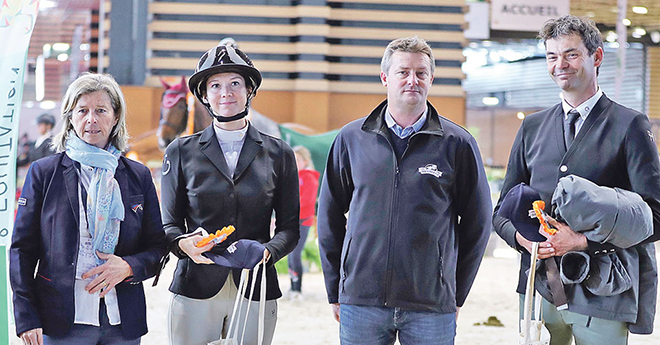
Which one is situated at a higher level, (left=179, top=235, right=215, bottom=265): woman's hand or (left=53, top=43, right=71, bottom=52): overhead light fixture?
(left=53, top=43, right=71, bottom=52): overhead light fixture

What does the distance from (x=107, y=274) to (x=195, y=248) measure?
0.29m

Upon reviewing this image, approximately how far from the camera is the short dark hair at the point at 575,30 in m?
2.53

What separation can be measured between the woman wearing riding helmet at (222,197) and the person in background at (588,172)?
831 mm

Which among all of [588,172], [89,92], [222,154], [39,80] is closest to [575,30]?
[588,172]

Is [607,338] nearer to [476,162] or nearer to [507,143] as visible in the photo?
[476,162]

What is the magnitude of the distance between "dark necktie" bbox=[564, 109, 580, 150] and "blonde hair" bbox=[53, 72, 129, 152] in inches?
60.3

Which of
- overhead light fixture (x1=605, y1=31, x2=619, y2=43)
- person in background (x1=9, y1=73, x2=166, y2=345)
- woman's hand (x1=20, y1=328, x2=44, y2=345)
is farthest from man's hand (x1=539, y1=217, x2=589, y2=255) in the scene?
overhead light fixture (x1=605, y1=31, x2=619, y2=43)

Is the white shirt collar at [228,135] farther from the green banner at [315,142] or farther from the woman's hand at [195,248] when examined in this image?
the green banner at [315,142]

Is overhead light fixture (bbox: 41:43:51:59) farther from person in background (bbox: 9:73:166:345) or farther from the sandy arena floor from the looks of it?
person in background (bbox: 9:73:166:345)

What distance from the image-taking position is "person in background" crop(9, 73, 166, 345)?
2352 mm

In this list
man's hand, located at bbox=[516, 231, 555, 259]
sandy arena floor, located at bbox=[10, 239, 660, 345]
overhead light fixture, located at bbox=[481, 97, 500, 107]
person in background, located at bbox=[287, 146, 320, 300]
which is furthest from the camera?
overhead light fixture, located at bbox=[481, 97, 500, 107]

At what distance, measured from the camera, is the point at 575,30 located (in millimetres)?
2529

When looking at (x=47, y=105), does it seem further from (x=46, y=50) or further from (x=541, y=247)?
(x=541, y=247)

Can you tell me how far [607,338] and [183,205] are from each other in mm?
1527
